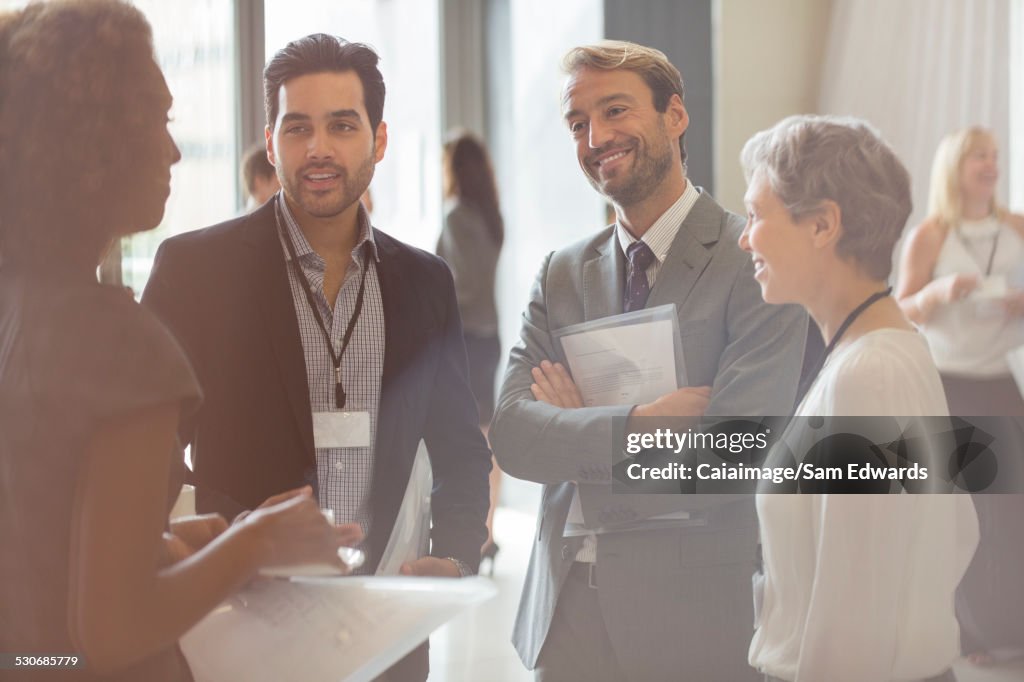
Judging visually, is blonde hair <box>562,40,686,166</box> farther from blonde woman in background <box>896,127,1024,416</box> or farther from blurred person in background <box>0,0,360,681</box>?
blurred person in background <box>0,0,360,681</box>

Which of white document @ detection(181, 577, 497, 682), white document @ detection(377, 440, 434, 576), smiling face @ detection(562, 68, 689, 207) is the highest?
smiling face @ detection(562, 68, 689, 207)

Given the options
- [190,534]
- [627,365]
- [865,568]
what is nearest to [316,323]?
[190,534]

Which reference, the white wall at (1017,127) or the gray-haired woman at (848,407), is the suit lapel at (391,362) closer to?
the gray-haired woman at (848,407)

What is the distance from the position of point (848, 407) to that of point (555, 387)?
1.38 ft

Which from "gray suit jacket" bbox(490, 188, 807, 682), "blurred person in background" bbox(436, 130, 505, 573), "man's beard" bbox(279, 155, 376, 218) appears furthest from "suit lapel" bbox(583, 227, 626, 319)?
"man's beard" bbox(279, 155, 376, 218)

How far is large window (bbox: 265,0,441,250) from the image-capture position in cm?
146

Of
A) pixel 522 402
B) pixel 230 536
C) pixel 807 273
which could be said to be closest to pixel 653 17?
pixel 807 273

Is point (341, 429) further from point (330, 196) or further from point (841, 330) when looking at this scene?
point (841, 330)

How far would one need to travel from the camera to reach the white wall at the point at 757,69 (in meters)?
1.42

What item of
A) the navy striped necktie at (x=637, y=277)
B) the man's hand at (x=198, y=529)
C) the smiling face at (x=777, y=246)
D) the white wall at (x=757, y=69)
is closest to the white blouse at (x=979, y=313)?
the smiling face at (x=777, y=246)

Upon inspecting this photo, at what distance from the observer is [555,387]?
4.70 feet

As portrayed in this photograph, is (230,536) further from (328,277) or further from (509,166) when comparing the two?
(509,166)

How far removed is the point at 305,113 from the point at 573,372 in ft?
1.75

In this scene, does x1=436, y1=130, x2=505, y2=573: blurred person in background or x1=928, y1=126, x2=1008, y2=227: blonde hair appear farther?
x1=436, y1=130, x2=505, y2=573: blurred person in background
